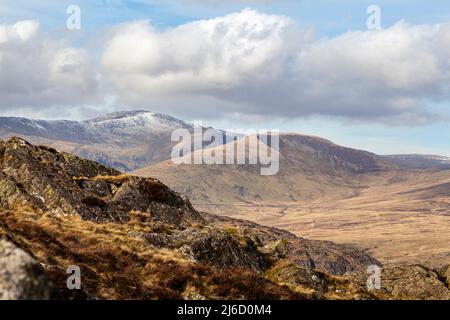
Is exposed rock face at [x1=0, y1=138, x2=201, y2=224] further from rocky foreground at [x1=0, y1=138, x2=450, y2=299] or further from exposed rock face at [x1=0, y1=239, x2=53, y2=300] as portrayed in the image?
exposed rock face at [x1=0, y1=239, x2=53, y2=300]

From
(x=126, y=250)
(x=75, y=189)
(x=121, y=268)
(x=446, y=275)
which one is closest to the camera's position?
(x=121, y=268)

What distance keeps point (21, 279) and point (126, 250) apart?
16034mm

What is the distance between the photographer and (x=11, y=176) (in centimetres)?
3616

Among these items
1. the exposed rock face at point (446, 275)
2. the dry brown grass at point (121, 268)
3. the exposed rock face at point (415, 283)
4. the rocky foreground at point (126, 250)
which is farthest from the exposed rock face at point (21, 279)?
the exposed rock face at point (446, 275)

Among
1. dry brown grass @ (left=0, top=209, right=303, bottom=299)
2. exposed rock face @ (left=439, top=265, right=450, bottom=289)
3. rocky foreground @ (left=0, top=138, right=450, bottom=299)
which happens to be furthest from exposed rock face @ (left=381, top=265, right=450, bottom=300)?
dry brown grass @ (left=0, top=209, right=303, bottom=299)

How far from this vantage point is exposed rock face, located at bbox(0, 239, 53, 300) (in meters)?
10.1

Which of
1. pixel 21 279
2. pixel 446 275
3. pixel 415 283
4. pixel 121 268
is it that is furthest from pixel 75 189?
pixel 21 279

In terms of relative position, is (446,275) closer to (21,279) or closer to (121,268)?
(121,268)

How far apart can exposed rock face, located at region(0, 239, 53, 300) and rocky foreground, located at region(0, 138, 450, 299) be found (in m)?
0.02

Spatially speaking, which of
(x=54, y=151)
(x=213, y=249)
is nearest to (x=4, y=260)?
(x=213, y=249)

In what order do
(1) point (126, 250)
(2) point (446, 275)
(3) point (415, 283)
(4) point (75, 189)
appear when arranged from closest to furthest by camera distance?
(1) point (126, 250)
(3) point (415, 283)
(2) point (446, 275)
(4) point (75, 189)

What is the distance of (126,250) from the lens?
1027 inches
